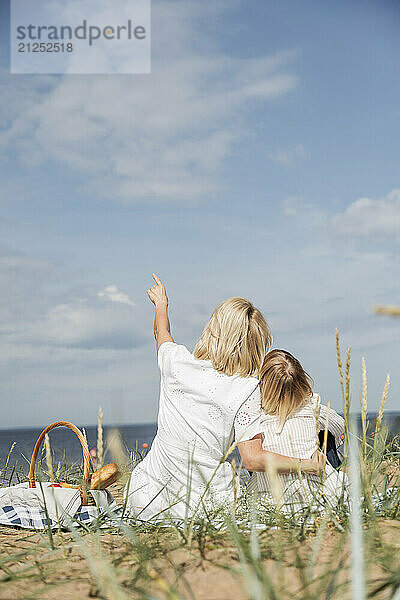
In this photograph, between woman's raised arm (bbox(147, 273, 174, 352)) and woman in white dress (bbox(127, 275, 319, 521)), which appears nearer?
woman in white dress (bbox(127, 275, 319, 521))

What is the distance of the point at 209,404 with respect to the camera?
3.64 m

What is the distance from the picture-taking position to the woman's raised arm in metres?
4.27

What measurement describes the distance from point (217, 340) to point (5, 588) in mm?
2245

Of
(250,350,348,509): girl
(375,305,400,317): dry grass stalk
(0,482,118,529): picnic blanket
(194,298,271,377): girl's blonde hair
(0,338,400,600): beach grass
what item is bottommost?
(0,482,118,529): picnic blanket

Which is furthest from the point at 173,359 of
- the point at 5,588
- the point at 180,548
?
the point at 5,588

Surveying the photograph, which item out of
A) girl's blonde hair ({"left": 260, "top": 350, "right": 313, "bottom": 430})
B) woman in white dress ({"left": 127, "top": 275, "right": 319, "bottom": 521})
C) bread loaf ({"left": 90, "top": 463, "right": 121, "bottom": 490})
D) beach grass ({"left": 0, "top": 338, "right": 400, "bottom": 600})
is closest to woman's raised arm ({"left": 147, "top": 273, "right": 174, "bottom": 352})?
woman in white dress ({"left": 127, "top": 275, "right": 319, "bottom": 521})

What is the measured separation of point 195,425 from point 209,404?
0.17 metres

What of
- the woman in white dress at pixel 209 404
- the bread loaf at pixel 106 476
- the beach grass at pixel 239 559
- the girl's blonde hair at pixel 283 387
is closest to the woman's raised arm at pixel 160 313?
the woman in white dress at pixel 209 404

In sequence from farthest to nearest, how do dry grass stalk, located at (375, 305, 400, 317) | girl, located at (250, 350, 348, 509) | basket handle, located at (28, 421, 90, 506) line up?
1. girl, located at (250, 350, 348, 509)
2. basket handle, located at (28, 421, 90, 506)
3. dry grass stalk, located at (375, 305, 400, 317)

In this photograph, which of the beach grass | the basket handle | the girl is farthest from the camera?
the girl

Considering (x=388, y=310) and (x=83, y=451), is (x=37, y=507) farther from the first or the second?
(x=388, y=310)

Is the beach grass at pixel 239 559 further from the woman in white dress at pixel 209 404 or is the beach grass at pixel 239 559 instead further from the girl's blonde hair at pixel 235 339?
the girl's blonde hair at pixel 235 339

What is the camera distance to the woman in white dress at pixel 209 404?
357 centimetres

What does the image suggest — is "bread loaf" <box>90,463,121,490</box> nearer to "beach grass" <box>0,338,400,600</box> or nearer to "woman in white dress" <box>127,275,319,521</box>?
"woman in white dress" <box>127,275,319,521</box>
